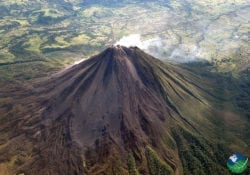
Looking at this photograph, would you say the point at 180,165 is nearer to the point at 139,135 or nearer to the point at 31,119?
the point at 139,135

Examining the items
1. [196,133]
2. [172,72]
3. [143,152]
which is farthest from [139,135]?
[172,72]

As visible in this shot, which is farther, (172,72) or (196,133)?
(172,72)

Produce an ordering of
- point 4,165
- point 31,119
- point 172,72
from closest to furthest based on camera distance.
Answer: point 4,165 < point 31,119 < point 172,72

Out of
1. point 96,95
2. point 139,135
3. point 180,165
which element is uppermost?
point 96,95

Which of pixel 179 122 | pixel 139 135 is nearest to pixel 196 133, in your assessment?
pixel 179 122

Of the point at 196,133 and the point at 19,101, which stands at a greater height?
the point at 19,101

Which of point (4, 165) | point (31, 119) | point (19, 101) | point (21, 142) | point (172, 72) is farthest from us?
point (172, 72)

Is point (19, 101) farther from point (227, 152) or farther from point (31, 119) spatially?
point (227, 152)
